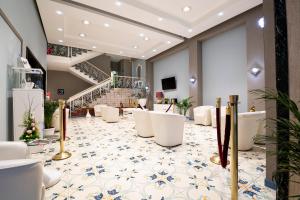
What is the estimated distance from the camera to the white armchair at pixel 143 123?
4.21 metres

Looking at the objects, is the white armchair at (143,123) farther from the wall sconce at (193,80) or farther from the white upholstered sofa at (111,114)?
the wall sconce at (193,80)

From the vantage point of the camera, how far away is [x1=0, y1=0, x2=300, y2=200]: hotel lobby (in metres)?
1.48

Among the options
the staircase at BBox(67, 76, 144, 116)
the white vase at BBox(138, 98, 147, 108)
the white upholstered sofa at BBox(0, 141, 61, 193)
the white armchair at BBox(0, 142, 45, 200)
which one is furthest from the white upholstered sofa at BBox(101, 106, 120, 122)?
the white armchair at BBox(0, 142, 45, 200)

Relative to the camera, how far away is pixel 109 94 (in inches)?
453

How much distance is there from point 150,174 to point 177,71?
25.0 ft

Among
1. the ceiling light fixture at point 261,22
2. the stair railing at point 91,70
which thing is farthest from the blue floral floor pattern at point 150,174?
the stair railing at point 91,70

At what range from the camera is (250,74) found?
213 inches

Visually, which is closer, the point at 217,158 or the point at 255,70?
the point at 217,158

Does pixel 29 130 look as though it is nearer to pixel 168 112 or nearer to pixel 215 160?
pixel 168 112

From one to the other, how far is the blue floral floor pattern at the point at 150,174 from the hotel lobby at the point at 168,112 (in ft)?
0.06

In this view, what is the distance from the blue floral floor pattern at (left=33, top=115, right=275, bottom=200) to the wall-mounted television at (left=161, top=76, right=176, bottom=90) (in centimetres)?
596

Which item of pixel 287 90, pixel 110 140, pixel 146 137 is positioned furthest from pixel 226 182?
pixel 110 140

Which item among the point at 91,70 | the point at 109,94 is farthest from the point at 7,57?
the point at 91,70

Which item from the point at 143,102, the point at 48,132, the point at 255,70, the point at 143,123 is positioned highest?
the point at 255,70
